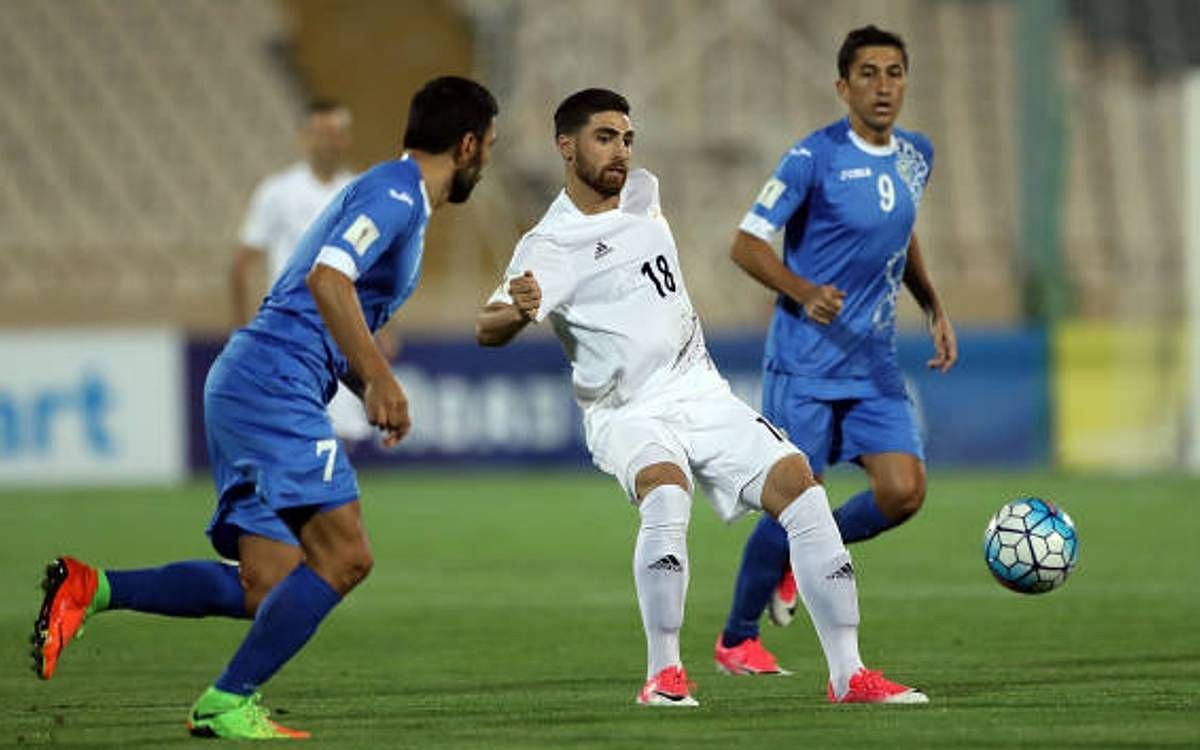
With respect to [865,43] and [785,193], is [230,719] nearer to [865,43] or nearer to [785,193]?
[785,193]

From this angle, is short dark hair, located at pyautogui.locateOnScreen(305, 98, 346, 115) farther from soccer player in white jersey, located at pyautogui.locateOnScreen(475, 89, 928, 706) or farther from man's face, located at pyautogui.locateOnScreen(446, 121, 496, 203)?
man's face, located at pyautogui.locateOnScreen(446, 121, 496, 203)

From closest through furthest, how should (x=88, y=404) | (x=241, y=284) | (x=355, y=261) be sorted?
(x=355, y=261)
(x=241, y=284)
(x=88, y=404)

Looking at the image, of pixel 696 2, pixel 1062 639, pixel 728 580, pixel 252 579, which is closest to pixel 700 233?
pixel 696 2

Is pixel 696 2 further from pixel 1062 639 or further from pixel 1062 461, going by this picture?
pixel 1062 639

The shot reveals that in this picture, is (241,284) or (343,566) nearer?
(343,566)

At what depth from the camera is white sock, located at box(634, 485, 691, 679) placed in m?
6.89

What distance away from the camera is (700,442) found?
7.21 meters

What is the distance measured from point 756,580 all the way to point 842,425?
0.67m

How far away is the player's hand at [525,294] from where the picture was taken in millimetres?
6863

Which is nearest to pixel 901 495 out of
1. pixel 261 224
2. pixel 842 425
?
pixel 842 425

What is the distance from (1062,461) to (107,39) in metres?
13.3

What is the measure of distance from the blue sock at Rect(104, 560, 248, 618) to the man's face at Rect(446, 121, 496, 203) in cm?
152

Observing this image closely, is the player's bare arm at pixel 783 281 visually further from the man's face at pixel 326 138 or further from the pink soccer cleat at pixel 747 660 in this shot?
the man's face at pixel 326 138

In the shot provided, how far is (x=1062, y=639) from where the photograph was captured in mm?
8758
